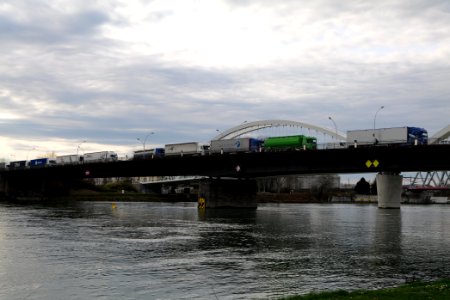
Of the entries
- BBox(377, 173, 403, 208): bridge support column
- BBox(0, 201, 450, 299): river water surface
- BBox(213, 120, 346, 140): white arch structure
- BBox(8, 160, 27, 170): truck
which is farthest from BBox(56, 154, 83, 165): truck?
BBox(0, 201, 450, 299): river water surface

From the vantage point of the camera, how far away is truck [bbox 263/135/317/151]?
92.6m

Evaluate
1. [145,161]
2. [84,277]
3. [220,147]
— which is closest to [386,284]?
[84,277]

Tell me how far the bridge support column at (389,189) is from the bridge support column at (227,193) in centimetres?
3773

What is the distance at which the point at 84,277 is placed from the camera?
25000mm

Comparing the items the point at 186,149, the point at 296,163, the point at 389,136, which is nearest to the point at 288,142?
the point at 296,163

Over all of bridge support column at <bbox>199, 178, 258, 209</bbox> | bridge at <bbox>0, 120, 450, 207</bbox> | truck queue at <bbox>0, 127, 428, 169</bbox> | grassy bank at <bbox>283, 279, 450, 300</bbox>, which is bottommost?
grassy bank at <bbox>283, 279, 450, 300</bbox>

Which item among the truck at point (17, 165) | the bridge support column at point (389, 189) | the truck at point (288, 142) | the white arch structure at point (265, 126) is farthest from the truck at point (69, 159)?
the bridge support column at point (389, 189)

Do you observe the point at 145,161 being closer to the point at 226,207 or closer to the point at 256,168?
the point at 226,207

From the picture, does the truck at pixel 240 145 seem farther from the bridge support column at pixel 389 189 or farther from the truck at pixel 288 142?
the bridge support column at pixel 389 189

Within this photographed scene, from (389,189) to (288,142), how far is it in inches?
1966

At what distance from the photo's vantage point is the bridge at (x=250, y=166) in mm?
74375

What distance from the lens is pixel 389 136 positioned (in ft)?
257

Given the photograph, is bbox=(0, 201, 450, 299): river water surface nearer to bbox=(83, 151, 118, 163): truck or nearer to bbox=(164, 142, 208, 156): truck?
bbox=(164, 142, 208, 156): truck

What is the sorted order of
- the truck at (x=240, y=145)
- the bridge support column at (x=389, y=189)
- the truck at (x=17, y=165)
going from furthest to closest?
1. the truck at (x=17, y=165)
2. the bridge support column at (x=389, y=189)
3. the truck at (x=240, y=145)
